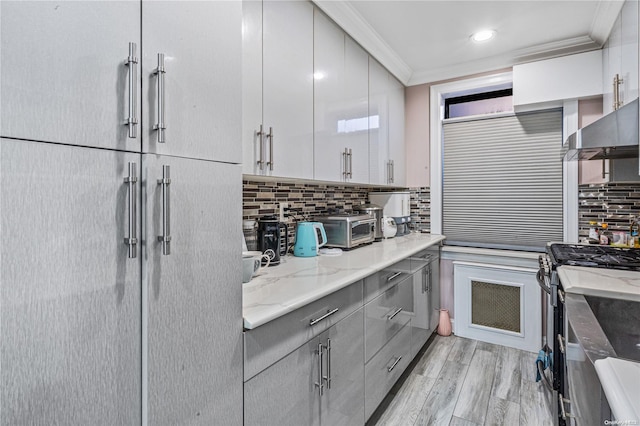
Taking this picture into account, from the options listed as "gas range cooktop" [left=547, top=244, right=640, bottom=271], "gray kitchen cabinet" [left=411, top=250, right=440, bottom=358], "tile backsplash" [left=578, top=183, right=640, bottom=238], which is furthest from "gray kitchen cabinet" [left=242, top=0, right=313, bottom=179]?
"tile backsplash" [left=578, top=183, right=640, bottom=238]

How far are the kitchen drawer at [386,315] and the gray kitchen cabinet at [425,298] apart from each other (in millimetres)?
153

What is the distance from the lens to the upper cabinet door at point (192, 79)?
0.79 m

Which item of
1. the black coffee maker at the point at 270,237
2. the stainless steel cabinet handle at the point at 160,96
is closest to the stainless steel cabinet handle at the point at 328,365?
the black coffee maker at the point at 270,237

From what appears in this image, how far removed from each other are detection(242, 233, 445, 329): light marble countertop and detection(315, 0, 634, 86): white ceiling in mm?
1504

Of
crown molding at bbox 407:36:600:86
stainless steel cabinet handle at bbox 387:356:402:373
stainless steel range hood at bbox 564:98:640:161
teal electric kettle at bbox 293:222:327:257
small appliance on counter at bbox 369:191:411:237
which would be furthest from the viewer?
small appliance on counter at bbox 369:191:411:237

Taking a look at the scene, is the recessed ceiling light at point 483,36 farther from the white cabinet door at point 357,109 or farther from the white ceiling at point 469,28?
the white cabinet door at point 357,109

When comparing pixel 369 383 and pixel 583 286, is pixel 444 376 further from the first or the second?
pixel 583 286

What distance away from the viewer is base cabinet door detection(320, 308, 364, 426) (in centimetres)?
141

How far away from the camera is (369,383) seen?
1735 mm

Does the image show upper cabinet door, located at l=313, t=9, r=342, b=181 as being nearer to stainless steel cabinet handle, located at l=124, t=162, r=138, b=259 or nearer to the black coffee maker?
the black coffee maker

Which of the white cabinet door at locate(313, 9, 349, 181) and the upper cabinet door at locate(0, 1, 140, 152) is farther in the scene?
the white cabinet door at locate(313, 9, 349, 181)

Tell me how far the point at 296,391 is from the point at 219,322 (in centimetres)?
51

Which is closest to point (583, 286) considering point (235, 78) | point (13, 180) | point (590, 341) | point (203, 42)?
point (590, 341)

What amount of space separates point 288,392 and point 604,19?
2.90 m
